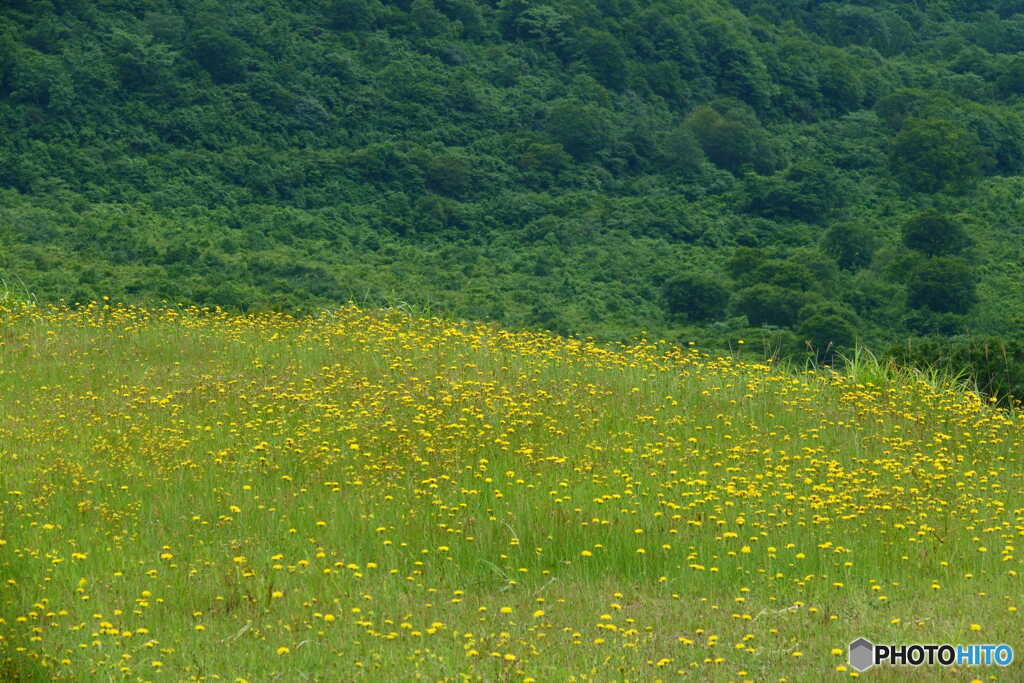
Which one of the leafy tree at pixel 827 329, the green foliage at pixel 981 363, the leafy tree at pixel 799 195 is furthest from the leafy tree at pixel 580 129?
the green foliage at pixel 981 363

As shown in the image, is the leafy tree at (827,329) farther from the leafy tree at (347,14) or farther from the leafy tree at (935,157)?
the leafy tree at (347,14)

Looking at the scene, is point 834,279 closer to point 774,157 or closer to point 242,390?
point 774,157

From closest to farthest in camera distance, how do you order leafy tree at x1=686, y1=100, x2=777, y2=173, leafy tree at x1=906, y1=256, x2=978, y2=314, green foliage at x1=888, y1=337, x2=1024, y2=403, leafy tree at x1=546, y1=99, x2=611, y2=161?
green foliage at x1=888, y1=337, x2=1024, y2=403 < leafy tree at x1=906, y1=256, x2=978, y2=314 < leafy tree at x1=546, y1=99, x2=611, y2=161 < leafy tree at x1=686, y1=100, x2=777, y2=173

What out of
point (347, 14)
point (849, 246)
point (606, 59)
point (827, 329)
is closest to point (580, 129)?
point (606, 59)

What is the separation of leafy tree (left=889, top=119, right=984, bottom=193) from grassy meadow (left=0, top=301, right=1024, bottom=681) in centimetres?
3666

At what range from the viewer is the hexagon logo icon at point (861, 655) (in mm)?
5148

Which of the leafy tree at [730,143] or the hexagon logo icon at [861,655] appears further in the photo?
the leafy tree at [730,143]

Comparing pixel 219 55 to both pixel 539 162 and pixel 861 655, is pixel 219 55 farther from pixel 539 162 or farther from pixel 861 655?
pixel 861 655

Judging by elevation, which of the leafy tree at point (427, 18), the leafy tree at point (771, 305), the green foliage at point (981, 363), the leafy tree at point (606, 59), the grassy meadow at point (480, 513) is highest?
the grassy meadow at point (480, 513)

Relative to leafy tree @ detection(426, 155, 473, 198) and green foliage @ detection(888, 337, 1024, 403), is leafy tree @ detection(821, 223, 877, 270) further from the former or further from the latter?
green foliage @ detection(888, 337, 1024, 403)

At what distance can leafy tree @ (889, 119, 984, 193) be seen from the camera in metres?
45.1

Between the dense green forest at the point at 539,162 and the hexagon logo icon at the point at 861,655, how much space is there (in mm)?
20719

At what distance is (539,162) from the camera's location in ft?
145

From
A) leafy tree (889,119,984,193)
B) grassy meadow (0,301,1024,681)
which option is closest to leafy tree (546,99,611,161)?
leafy tree (889,119,984,193)
